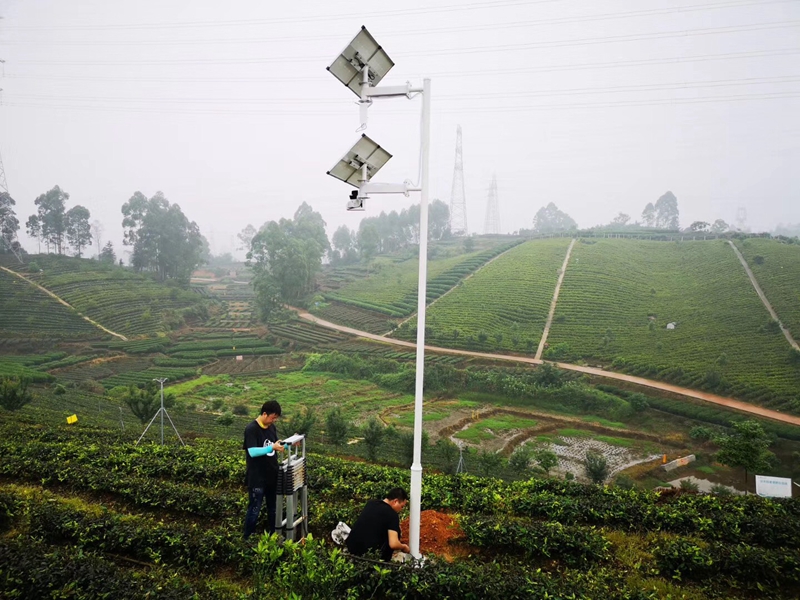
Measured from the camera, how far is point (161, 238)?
4494 centimetres

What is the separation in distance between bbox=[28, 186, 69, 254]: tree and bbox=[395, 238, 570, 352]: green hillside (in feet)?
112

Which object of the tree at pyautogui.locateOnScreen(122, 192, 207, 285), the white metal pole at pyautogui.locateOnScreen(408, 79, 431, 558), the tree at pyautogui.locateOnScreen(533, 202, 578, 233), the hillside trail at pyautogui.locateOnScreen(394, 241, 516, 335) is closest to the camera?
the white metal pole at pyautogui.locateOnScreen(408, 79, 431, 558)

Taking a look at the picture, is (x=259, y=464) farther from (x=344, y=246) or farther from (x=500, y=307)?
(x=344, y=246)

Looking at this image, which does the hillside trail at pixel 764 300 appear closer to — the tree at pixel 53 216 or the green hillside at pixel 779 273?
the green hillside at pixel 779 273

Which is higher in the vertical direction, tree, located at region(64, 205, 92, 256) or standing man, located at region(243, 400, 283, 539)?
tree, located at region(64, 205, 92, 256)

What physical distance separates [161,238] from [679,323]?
44.3 metres

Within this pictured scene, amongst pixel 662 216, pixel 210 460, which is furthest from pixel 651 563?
pixel 662 216

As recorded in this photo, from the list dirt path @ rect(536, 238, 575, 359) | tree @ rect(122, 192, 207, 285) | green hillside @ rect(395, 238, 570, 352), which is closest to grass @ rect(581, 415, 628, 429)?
dirt path @ rect(536, 238, 575, 359)

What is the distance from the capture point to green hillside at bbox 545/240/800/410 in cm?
2238

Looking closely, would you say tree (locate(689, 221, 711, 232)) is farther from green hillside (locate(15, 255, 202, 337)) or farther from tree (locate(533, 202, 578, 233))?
green hillside (locate(15, 255, 202, 337))

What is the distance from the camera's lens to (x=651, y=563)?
17.0ft

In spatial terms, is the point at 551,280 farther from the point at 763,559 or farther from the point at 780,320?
the point at 763,559

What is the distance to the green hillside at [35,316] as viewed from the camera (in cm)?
3173

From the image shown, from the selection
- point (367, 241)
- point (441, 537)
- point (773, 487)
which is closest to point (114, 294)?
point (367, 241)
